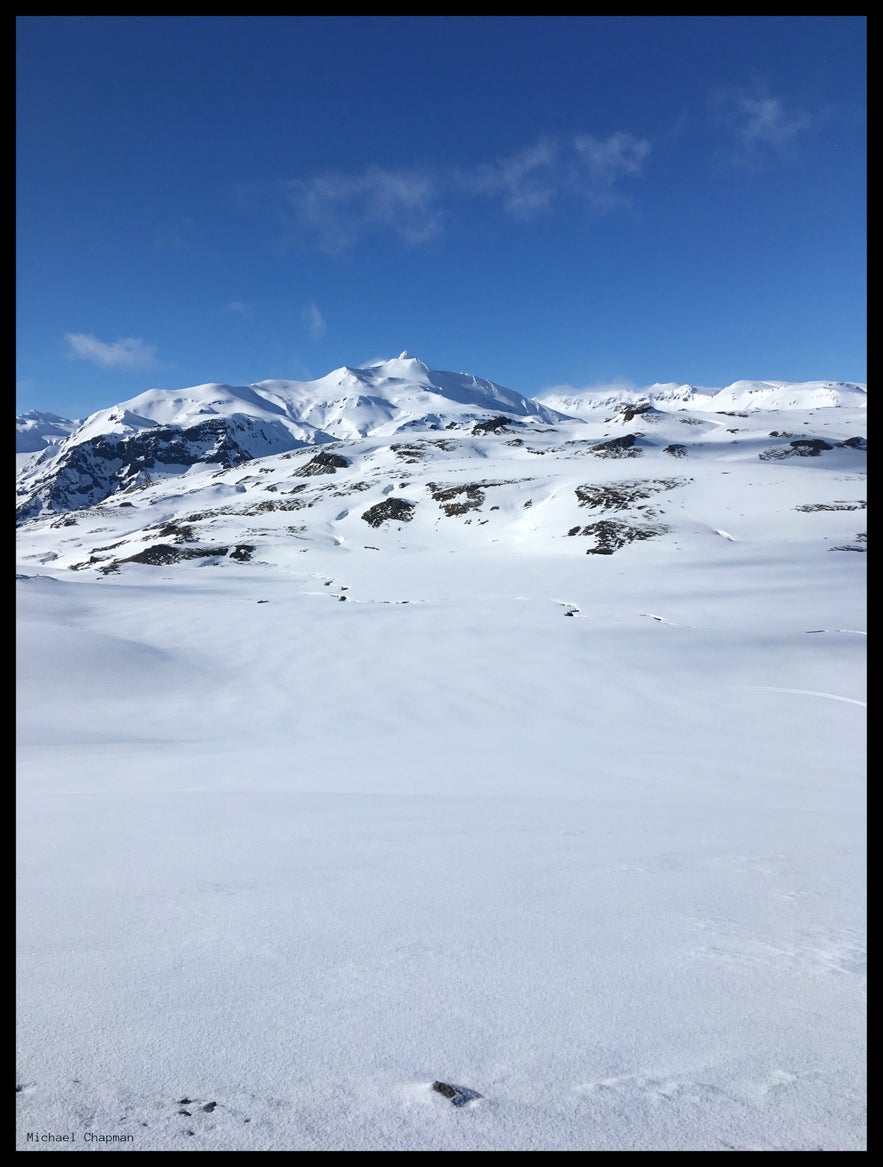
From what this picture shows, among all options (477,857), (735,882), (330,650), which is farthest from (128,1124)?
(330,650)

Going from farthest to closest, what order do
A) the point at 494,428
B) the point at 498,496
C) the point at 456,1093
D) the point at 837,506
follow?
the point at 494,428 < the point at 498,496 < the point at 837,506 < the point at 456,1093

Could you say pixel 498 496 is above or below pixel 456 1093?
above

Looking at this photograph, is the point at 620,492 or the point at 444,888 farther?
the point at 620,492

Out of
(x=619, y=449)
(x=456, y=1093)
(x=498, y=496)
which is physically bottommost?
(x=456, y=1093)

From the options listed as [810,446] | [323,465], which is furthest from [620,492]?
[323,465]

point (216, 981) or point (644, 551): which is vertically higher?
point (644, 551)

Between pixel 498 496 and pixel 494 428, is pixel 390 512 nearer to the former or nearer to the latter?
pixel 498 496

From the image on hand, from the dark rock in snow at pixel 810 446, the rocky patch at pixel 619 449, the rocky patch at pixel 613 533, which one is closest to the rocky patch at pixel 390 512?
the rocky patch at pixel 613 533

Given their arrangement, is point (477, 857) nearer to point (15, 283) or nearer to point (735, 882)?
point (735, 882)

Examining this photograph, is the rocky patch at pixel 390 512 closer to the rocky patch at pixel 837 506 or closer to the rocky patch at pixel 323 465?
the rocky patch at pixel 323 465

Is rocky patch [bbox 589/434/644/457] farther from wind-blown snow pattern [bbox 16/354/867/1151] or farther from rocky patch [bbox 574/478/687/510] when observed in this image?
wind-blown snow pattern [bbox 16/354/867/1151]
